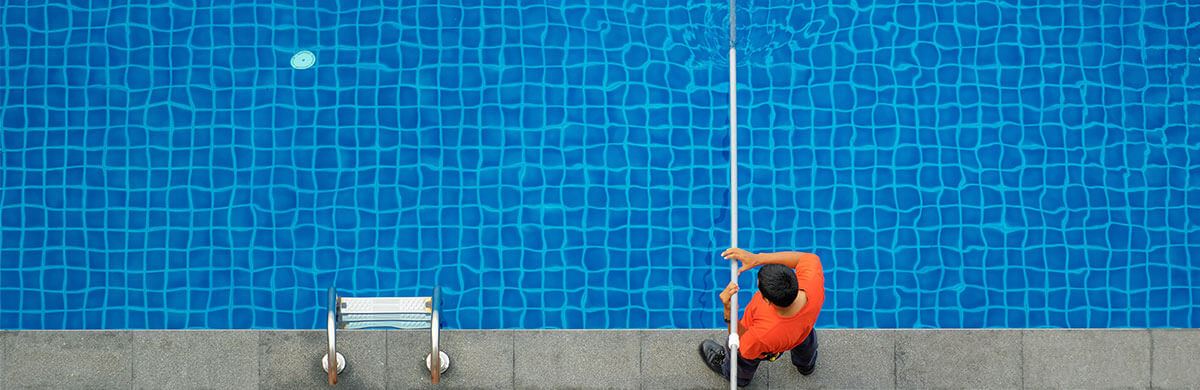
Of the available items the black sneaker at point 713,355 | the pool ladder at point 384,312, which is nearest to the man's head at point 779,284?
the black sneaker at point 713,355

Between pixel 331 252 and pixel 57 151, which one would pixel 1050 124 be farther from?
pixel 57 151

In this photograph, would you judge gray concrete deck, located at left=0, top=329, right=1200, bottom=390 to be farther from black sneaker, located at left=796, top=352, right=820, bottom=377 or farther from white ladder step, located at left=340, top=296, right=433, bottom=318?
white ladder step, located at left=340, top=296, right=433, bottom=318

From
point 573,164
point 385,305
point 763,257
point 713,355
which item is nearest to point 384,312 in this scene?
point 385,305

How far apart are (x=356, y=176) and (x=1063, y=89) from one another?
2764 millimetres

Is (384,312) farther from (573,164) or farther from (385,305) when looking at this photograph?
(573,164)

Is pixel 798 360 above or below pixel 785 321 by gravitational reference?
below

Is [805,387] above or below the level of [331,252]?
below

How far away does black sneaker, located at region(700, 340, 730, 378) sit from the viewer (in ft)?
13.9

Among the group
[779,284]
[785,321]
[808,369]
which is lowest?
[808,369]

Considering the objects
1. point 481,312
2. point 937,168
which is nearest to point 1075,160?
point 937,168

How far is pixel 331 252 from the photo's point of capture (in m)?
4.39

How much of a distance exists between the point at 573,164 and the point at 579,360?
75 centimetres

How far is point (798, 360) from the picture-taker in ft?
13.8

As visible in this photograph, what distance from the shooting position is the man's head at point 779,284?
3.62 metres
